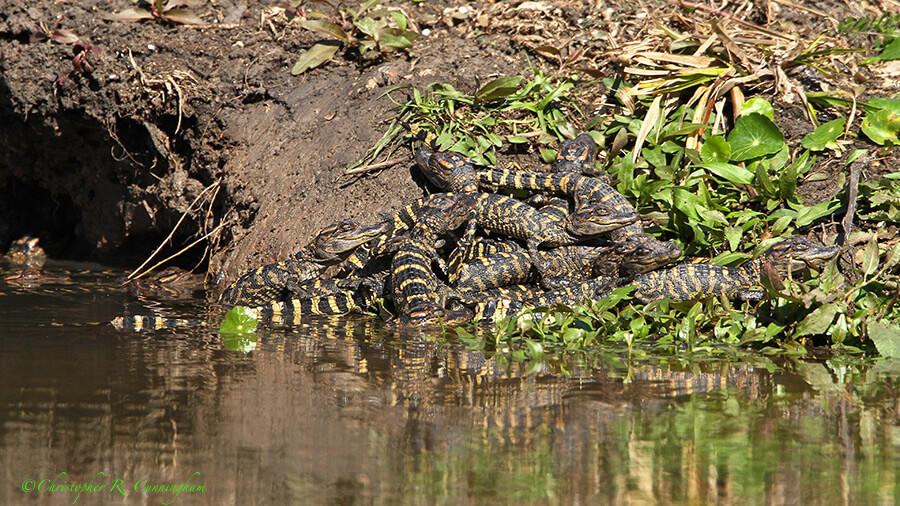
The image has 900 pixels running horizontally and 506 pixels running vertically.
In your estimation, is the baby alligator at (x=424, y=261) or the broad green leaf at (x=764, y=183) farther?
the broad green leaf at (x=764, y=183)

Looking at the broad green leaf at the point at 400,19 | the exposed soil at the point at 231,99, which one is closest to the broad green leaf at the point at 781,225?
the exposed soil at the point at 231,99

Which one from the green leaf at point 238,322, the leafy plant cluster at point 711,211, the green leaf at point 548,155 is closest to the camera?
the leafy plant cluster at point 711,211

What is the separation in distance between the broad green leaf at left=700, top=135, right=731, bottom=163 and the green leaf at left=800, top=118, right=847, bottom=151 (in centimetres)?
64

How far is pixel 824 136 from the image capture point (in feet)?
20.4

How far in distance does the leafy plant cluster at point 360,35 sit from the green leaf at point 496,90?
4.11ft

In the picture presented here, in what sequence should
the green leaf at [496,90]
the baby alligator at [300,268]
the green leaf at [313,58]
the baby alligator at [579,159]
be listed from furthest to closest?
the green leaf at [313,58]
the green leaf at [496,90]
the baby alligator at [579,159]
the baby alligator at [300,268]

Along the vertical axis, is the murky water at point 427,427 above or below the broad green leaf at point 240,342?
below

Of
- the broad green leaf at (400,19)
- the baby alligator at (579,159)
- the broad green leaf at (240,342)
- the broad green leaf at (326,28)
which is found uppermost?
the broad green leaf at (400,19)

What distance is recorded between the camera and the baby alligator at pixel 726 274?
5246 millimetres

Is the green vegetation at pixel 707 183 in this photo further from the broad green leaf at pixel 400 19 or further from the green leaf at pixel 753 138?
the broad green leaf at pixel 400 19

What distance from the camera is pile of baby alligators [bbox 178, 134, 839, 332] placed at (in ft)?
17.5

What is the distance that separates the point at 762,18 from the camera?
26.7ft

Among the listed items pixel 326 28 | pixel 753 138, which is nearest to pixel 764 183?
pixel 753 138

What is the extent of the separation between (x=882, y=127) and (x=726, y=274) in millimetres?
2109
